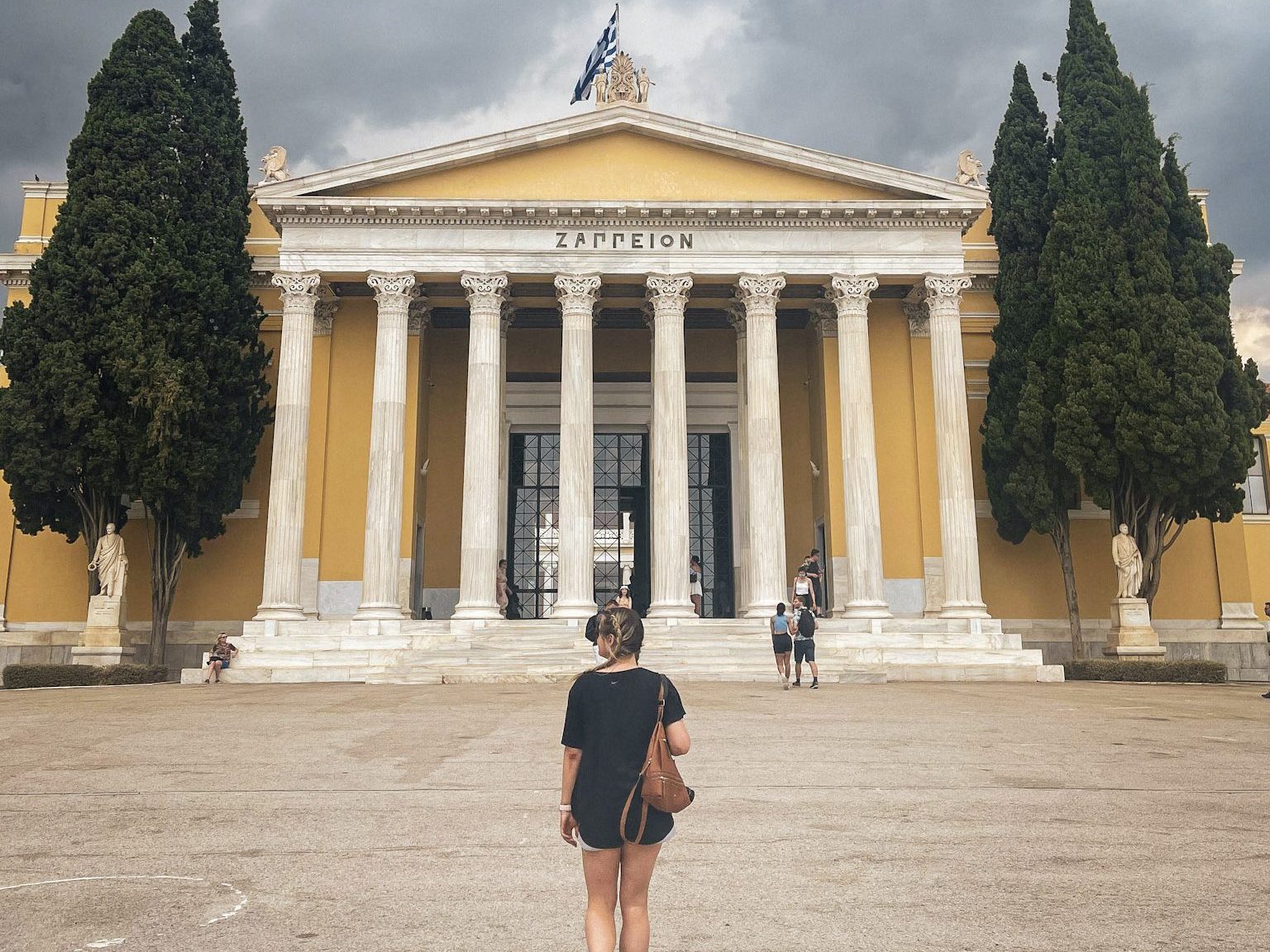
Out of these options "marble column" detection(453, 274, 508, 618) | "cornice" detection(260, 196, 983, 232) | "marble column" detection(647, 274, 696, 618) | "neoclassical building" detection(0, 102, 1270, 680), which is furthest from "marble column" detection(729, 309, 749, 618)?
"marble column" detection(453, 274, 508, 618)

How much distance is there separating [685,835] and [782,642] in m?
10.8

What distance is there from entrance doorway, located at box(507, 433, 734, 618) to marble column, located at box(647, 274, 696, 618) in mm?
5837

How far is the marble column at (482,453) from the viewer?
2386cm

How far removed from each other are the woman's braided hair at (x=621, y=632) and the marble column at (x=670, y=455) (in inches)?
758

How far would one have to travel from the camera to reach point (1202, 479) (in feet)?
78.3

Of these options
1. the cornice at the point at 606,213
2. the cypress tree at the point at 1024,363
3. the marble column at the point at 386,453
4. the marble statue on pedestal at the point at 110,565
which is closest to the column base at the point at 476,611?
the marble column at the point at 386,453

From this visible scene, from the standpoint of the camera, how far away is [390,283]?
25.4m

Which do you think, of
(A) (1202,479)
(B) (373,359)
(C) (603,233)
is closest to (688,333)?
(C) (603,233)

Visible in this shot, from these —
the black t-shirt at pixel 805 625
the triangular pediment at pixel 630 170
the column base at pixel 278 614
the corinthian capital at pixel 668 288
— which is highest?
the triangular pediment at pixel 630 170

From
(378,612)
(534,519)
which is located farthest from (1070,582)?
(378,612)

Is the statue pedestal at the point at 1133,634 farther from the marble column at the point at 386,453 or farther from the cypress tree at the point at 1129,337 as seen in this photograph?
the marble column at the point at 386,453

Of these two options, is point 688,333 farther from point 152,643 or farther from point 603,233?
point 152,643

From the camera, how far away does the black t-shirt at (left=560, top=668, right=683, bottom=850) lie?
3896 millimetres

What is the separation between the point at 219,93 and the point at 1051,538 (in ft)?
83.0
